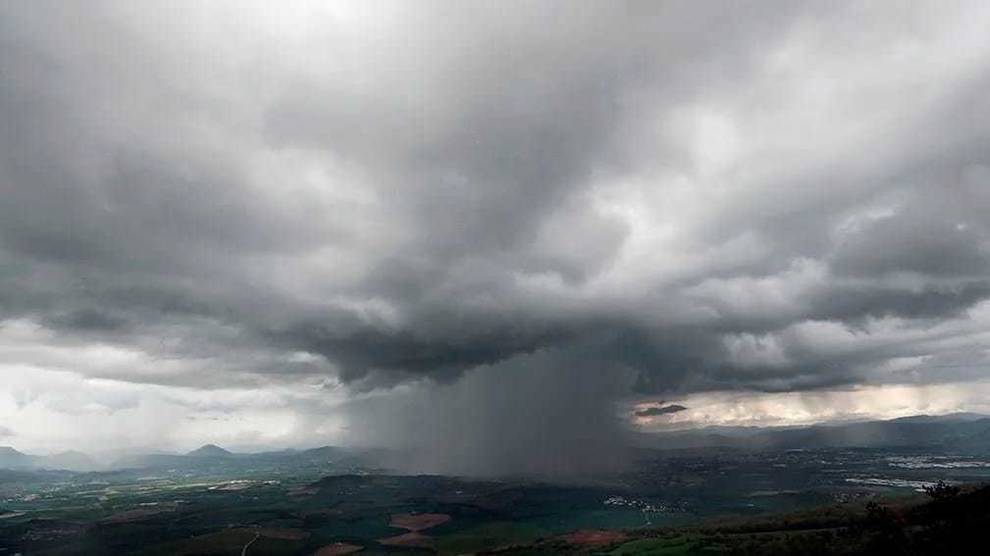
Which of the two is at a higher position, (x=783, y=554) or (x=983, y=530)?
(x=983, y=530)

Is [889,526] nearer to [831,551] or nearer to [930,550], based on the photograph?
[831,551]

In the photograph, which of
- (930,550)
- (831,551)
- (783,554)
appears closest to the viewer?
(930,550)

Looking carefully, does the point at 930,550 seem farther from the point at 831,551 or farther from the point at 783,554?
the point at 783,554

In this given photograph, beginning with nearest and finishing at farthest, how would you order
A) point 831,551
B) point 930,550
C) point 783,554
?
point 930,550
point 831,551
point 783,554

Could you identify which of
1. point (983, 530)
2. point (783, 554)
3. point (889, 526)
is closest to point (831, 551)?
point (783, 554)

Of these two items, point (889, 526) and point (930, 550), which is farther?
point (889, 526)

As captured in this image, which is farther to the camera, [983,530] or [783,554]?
[783,554]

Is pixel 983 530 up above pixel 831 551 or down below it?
above

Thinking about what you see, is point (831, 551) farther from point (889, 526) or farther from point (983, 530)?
point (983, 530)
